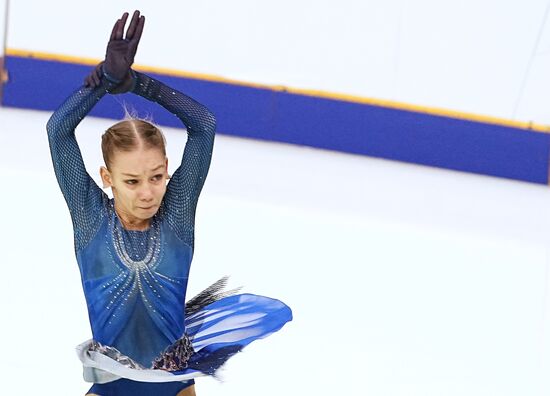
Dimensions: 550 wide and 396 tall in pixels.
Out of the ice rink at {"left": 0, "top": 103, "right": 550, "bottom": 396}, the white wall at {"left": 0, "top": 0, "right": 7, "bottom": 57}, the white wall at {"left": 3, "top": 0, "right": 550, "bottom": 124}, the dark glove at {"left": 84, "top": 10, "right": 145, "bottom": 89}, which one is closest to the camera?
the dark glove at {"left": 84, "top": 10, "right": 145, "bottom": 89}

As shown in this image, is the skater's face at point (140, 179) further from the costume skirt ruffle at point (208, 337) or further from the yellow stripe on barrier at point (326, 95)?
the yellow stripe on barrier at point (326, 95)

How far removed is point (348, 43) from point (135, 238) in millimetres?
4584

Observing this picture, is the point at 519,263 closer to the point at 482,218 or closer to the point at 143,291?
the point at 482,218

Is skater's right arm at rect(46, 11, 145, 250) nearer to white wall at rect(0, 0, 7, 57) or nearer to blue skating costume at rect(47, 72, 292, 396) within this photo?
blue skating costume at rect(47, 72, 292, 396)

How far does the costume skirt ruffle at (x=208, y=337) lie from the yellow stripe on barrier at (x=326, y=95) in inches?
163

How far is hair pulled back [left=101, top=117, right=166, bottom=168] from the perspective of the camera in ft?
8.03

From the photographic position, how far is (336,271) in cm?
447

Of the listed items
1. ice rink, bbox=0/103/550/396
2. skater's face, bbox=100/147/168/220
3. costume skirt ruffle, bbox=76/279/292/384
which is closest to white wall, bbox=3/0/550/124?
ice rink, bbox=0/103/550/396

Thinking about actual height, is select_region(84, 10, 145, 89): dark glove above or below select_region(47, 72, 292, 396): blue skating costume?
above

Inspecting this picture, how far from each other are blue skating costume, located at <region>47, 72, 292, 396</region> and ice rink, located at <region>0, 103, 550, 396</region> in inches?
10.8

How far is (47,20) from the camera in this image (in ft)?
23.2

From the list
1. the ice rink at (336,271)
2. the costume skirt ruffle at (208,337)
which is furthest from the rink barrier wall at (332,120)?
the costume skirt ruffle at (208,337)

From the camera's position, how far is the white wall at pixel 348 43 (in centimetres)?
671

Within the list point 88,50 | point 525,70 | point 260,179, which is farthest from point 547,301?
point 88,50
